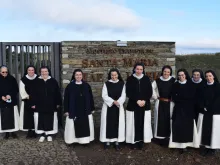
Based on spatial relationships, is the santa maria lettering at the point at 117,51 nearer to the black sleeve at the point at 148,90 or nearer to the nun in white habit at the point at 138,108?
the nun in white habit at the point at 138,108

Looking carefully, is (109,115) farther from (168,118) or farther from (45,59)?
(45,59)

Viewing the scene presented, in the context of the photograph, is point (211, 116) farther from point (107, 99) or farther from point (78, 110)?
point (78, 110)

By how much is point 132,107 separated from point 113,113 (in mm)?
423

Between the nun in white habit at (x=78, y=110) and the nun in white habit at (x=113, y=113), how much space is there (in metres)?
0.37

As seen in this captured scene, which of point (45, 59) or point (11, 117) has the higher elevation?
point (45, 59)

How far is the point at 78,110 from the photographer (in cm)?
688

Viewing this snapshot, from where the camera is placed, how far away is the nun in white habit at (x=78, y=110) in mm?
6848

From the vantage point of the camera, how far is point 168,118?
693 cm

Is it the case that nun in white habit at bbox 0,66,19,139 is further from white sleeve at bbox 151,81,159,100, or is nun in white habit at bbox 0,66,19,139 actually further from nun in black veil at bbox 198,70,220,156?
nun in black veil at bbox 198,70,220,156

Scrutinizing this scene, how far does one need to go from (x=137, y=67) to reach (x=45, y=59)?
3.14 m

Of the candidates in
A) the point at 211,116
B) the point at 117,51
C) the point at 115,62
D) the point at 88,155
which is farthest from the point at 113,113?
the point at 117,51

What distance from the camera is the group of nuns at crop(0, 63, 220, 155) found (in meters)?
6.48

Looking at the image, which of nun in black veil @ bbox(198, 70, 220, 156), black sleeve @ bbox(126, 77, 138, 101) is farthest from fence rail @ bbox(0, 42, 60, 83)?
nun in black veil @ bbox(198, 70, 220, 156)

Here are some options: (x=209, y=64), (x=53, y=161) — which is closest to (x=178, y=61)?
(x=209, y=64)
